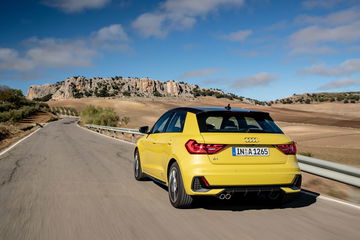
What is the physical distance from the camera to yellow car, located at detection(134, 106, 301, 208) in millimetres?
5121

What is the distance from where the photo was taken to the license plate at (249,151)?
5.19 metres

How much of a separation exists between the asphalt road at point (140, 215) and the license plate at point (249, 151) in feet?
2.80

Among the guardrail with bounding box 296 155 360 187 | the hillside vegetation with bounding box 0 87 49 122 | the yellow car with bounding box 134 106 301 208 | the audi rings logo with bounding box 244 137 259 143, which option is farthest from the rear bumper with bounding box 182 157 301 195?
the hillside vegetation with bounding box 0 87 49 122

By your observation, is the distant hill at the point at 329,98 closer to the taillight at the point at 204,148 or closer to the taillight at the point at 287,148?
the taillight at the point at 287,148

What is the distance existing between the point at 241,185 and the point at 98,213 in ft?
6.64

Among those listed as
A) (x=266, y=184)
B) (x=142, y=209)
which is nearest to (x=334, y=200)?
(x=266, y=184)

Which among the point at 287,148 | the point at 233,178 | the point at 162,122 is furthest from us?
the point at 162,122

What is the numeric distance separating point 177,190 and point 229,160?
972 millimetres

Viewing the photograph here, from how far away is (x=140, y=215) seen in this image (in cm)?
527

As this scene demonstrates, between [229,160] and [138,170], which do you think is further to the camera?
[138,170]

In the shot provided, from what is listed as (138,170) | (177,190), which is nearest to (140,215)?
(177,190)

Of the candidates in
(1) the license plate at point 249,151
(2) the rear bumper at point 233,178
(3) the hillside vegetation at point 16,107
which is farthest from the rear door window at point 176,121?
(3) the hillside vegetation at point 16,107

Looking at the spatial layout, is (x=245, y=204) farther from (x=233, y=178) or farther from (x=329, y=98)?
(x=329, y=98)

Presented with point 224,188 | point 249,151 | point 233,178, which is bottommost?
point 224,188
